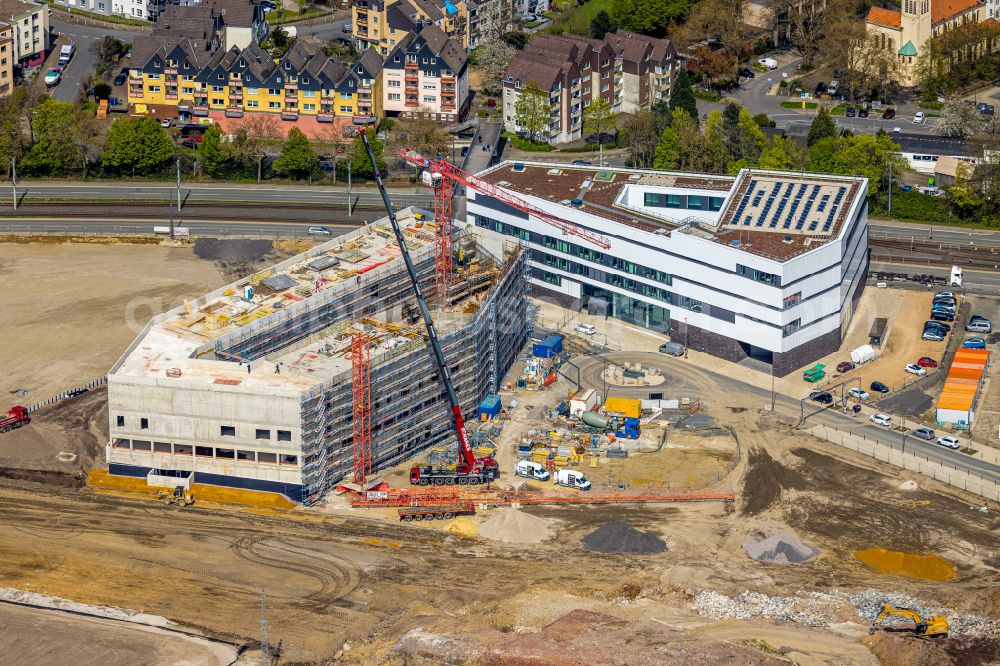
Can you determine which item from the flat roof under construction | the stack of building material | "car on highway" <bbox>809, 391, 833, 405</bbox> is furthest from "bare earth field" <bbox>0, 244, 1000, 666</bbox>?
the flat roof under construction

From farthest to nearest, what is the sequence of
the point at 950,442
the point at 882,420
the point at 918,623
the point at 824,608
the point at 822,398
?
1. the point at 822,398
2. the point at 882,420
3. the point at 950,442
4. the point at 824,608
5. the point at 918,623

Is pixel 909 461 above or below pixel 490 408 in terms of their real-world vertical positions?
below

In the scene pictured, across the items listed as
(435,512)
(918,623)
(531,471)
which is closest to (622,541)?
(531,471)

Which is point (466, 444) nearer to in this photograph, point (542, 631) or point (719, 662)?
point (542, 631)

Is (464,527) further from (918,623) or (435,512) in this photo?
(918,623)

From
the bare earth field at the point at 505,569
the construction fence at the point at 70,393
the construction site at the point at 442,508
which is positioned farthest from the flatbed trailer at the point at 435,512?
the construction fence at the point at 70,393

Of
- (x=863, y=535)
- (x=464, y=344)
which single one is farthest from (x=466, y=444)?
(x=863, y=535)

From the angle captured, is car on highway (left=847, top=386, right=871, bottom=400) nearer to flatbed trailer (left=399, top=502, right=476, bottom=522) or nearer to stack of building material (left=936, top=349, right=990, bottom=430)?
stack of building material (left=936, top=349, right=990, bottom=430)
